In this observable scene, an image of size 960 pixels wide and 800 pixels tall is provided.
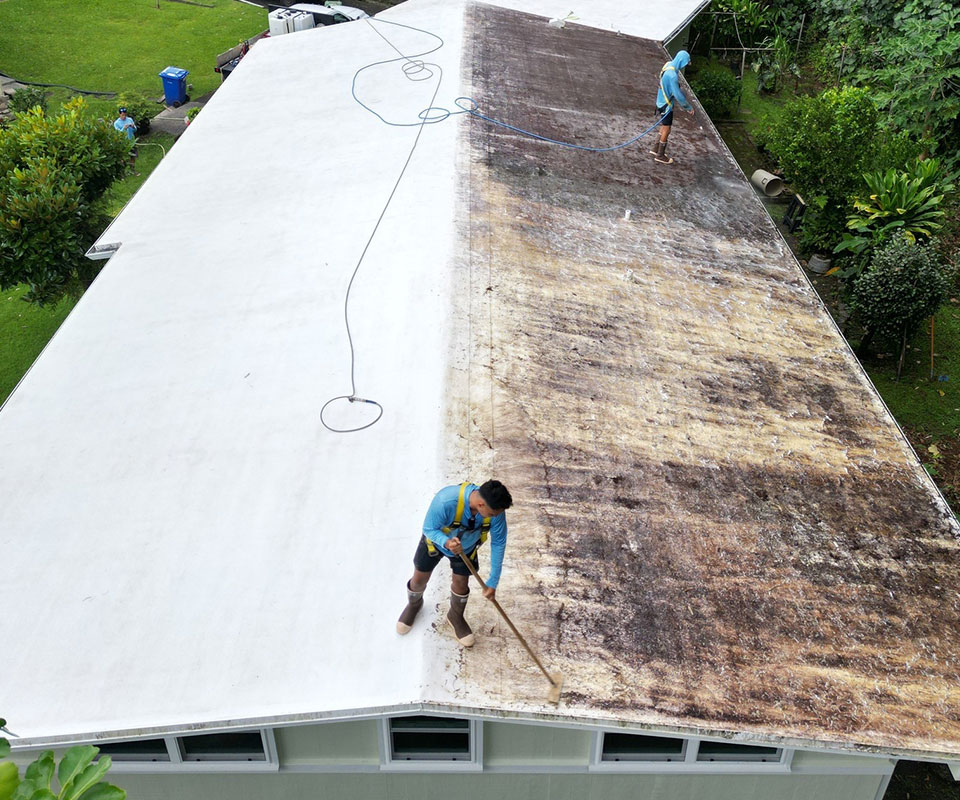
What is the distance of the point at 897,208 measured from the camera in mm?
14000

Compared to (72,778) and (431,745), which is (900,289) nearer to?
(431,745)

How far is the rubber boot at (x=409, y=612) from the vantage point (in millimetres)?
6168

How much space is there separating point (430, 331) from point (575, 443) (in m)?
2.08

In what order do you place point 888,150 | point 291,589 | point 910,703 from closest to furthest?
point 910,703 < point 291,589 < point 888,150

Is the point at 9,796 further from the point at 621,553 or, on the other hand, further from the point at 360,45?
the point at 360,45

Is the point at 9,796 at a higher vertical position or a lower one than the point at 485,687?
higher

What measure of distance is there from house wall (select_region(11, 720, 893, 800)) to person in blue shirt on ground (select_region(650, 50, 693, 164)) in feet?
30.2

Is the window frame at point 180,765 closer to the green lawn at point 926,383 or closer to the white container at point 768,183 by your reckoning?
the green lawn at point 926,383

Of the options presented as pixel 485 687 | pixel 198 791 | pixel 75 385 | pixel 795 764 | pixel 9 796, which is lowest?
pixel 198 791

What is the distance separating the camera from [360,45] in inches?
680

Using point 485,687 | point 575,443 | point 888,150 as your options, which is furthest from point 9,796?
point 888,150

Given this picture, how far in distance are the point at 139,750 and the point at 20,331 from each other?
12043 millimetres

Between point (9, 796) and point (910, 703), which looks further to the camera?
point (910, 703)

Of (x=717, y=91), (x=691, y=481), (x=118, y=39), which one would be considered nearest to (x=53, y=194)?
(x=691, y=481)
